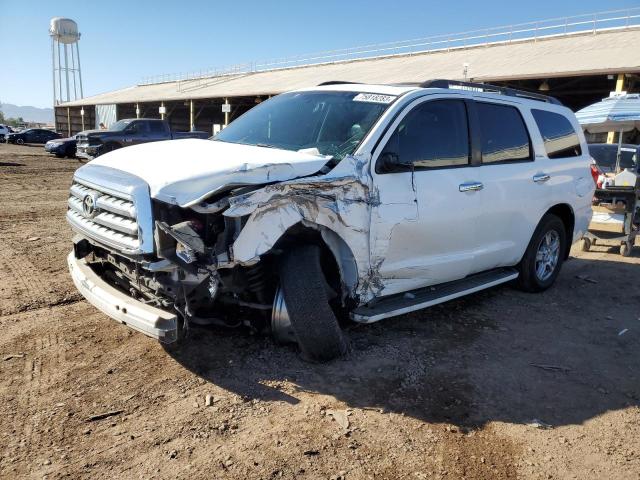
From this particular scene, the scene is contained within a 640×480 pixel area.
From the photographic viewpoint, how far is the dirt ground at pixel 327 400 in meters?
2.80

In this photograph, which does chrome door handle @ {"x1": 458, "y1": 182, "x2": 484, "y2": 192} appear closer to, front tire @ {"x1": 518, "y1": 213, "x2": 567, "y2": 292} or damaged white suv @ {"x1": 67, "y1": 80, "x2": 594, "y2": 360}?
damaged white suv @ {"x1": 67, "y1": 80, "x2": 594, "y2": 360}

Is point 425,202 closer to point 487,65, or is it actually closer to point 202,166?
point 202,166

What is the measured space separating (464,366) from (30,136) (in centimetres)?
4309

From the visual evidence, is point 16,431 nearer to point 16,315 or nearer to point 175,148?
point 16,315

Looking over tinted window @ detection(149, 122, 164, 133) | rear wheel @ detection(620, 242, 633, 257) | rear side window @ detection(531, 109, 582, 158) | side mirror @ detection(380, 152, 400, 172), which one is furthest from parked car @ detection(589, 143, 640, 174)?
tinted window @ detection(149, 122, 164, 133)

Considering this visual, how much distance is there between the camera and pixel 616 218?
8586 millimetres

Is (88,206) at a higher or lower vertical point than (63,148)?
higher

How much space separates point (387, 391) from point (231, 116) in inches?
1445

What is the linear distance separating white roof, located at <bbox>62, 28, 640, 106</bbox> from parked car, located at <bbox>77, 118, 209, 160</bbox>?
7279 mm

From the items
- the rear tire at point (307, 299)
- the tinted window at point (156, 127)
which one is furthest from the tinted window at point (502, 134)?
the tinted window at point (156, 127)

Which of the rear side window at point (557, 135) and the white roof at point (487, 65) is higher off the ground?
the white roof at point (487, 65)

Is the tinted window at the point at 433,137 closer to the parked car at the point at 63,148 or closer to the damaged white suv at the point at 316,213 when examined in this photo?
the damaged white suv at the point at 316,213

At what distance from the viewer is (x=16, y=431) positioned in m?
2.91

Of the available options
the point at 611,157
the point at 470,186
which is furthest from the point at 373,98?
the point at 611,157
